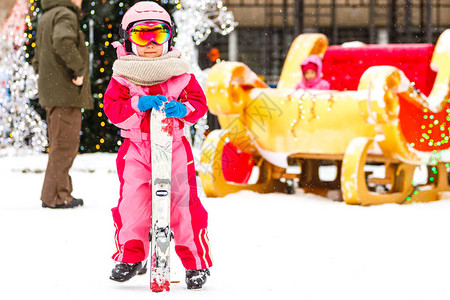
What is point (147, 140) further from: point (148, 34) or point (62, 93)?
point (62, 93)

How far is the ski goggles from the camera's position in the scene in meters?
2.66

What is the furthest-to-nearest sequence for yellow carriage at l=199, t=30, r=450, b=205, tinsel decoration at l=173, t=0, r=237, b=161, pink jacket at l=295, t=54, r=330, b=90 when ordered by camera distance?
tinsel decoration at l=173, t=0, r=237, b=161 < pink jacket at l=295, t=54, r=330, b=90 < yellow carriage at l=199, t=30, r=450, b=205

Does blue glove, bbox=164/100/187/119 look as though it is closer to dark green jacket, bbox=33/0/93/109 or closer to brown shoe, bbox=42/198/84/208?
dark green jacket, bbox=33/0/93/109

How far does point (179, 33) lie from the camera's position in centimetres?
802

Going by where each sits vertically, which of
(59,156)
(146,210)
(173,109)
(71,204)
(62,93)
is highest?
(173,109)

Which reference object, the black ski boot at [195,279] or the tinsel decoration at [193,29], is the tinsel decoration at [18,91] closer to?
the tinsel decoration at [193,29]

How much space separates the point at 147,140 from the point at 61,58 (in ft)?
7.71

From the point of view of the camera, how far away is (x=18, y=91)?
27.8 feet

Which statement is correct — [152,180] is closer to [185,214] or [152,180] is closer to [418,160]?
[185,214]

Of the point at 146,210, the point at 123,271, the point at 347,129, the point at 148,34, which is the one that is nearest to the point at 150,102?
the point at 148,34

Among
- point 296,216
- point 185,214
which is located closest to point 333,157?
point 296,216

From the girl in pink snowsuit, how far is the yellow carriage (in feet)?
7.91

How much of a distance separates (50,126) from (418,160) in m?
2.31

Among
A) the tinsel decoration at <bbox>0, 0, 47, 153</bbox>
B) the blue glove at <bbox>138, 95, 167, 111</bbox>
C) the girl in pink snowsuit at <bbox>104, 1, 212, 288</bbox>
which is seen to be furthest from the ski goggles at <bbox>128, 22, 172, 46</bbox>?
the tinsel decoration at <bbox>0, 0, 47, 153</bbox>
